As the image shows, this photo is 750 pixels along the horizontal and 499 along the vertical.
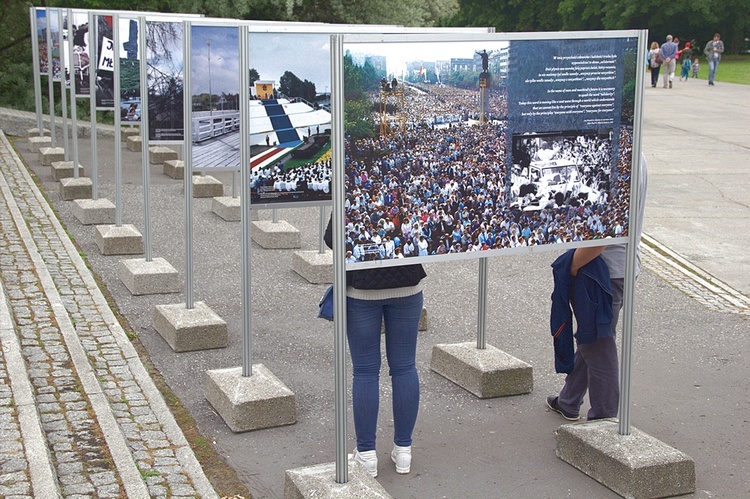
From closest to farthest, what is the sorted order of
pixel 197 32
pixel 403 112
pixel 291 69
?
1. pixel 403 112
2. pixel 291 69
3. pixel 197 32

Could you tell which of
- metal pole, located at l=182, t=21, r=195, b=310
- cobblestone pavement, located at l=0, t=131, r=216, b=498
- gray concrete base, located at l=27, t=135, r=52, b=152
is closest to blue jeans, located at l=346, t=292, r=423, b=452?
cobblestone pavement, located at l=0, t=131, r=216, b=498

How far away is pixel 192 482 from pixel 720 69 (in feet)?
145

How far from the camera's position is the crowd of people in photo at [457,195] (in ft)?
14.0

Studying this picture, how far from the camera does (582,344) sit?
213 inches

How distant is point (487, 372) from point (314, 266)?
3.19 meters

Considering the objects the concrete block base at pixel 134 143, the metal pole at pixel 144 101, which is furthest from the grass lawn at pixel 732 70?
the metal pole at pixel 144 101

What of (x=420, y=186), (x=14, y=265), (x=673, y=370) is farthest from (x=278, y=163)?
(x=14, y=265)

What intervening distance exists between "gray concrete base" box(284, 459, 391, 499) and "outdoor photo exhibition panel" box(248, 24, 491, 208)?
2.38 m

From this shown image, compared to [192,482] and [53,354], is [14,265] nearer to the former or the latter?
[53,354]

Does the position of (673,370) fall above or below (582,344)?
below

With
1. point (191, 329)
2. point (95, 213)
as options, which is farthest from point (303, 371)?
point (95, 213)

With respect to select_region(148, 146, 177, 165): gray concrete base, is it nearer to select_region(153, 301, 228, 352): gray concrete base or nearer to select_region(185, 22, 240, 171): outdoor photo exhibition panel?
select_region(185, 22, 240, 171): outdoor photo exhibition panel

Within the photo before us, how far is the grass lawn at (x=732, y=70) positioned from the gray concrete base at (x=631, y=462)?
33.9 m

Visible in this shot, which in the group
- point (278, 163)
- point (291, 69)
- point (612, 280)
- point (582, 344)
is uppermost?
point (291, 69)
